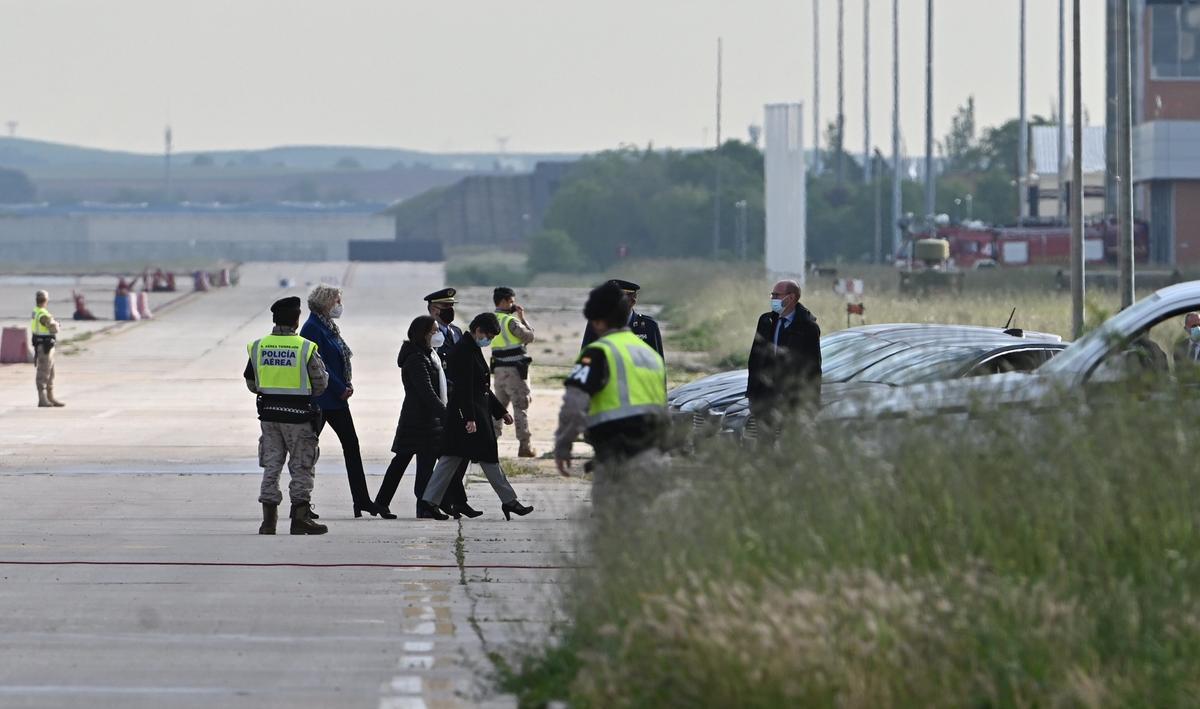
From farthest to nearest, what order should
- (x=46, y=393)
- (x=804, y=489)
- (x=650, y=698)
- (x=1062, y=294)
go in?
(x=1062, y=294)
(x=46, y=393)
(x=804, y=489)
(x=650, y=698)

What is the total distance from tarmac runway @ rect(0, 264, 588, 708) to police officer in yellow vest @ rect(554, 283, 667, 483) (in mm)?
676

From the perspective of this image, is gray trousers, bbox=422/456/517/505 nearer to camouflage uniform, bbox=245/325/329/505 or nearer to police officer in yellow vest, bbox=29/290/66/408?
camouflage uniform, bbox=245/325/329/505

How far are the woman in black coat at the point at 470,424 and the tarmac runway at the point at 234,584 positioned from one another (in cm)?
32

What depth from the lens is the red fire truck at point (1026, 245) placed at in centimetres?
8200

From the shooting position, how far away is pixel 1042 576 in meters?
7.92

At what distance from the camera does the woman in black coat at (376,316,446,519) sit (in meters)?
16.6

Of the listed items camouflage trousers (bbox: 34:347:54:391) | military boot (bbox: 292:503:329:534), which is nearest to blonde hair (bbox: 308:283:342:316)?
military boot (bbox: 292:503:329:534)

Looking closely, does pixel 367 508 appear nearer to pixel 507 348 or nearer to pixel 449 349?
pixel 449 349

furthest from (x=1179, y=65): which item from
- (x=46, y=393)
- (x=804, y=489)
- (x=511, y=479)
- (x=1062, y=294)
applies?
(x=804, y=489)

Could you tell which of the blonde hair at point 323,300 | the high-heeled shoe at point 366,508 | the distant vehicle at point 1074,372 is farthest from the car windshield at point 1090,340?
the high-heeled shoe at point 366,508

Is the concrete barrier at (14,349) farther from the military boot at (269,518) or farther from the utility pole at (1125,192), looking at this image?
the military boot at (269,518)

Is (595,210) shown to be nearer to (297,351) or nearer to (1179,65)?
(1179,65)

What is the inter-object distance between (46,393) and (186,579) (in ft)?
→ 69.5

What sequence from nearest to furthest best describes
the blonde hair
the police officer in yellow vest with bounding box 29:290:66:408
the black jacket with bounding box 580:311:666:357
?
the blonde hair
the black jacket with bounding box 580:311:666:357
the police officer in yellow vest with bounding box 29:290:66:408
